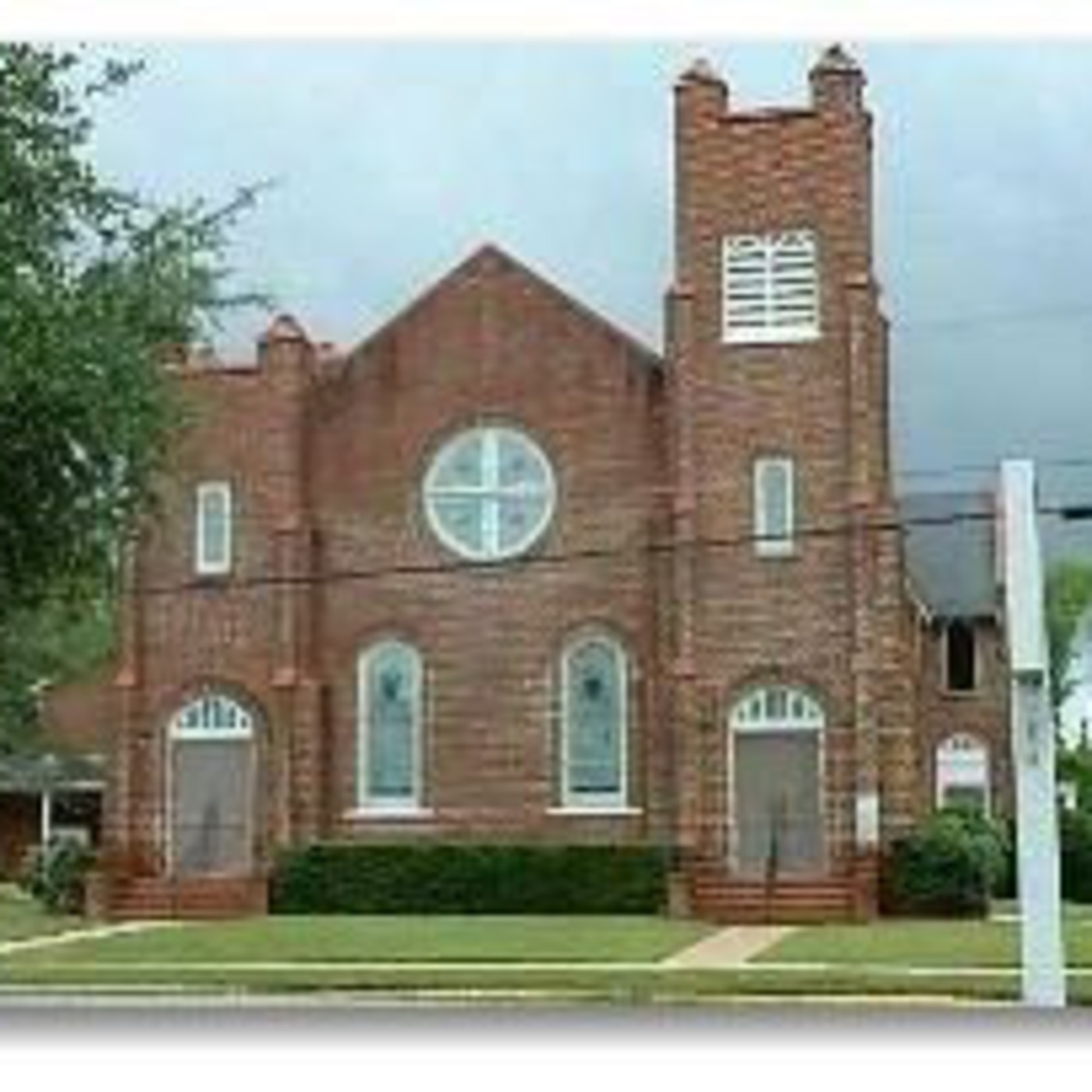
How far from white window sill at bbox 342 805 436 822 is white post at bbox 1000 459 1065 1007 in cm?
2166

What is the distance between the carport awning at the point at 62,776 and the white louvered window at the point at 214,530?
6983 millimetres

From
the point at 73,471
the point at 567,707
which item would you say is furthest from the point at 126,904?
the point at 73,471

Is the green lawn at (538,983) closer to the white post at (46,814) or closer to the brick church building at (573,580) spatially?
the brick church building at (573,580)

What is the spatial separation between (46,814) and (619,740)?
1460 cm

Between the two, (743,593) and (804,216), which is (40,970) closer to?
(743,593)

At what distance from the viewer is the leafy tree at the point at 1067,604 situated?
2131 inches

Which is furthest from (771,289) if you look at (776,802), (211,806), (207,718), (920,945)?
(920,945)

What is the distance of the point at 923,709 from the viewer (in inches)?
1967

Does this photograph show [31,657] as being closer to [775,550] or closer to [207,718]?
[775,550]

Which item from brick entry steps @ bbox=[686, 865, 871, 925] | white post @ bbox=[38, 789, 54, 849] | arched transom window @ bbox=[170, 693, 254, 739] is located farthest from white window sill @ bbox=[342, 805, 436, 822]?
white post @ bbox=[38, 789, 54, 849]

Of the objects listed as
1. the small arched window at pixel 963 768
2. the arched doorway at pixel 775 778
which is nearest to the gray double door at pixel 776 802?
the arched doorway at pixel 775 778

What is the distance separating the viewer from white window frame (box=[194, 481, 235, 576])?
143ft

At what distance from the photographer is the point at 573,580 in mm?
42219

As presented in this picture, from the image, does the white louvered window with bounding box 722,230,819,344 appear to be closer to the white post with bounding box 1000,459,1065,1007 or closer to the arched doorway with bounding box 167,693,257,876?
the arched doorway with bounding box 167,693,257,876
